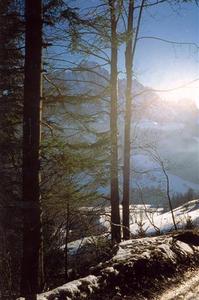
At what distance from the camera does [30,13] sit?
7008mm

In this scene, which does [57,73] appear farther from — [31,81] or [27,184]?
[27,184]

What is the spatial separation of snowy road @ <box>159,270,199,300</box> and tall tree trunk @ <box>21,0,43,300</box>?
2.12m

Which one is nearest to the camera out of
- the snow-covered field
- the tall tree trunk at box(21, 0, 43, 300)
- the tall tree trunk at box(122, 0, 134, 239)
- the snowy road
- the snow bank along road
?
the snow bank along road

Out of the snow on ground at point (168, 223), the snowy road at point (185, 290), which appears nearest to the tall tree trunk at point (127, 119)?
the snow on ground at point (168, 223)

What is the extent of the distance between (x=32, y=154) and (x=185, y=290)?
10.8ft

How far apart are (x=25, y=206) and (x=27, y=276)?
1122mm

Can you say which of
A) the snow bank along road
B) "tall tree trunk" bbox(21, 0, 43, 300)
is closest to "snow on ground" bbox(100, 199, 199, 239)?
the snow bank along road

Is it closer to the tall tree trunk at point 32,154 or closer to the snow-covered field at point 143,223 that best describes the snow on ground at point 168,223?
the snow-covered field at point 143,223

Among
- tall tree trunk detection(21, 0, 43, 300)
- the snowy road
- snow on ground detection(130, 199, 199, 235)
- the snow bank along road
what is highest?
tall tree trunk detection(21, 0, 43, 300)

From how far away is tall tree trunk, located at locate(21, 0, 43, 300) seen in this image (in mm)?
6645

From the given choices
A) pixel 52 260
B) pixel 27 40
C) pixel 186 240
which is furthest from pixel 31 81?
pixel 52 260

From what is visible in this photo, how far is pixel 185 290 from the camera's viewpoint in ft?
20.9

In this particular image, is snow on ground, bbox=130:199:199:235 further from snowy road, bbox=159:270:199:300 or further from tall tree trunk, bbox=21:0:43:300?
tall tree trunk, bbox=21:0:43:300

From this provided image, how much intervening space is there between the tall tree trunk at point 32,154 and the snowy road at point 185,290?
6.96 ft
